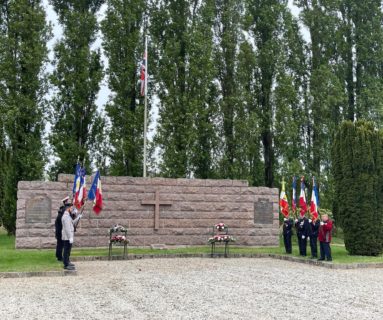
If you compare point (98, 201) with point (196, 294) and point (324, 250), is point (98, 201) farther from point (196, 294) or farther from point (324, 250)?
point (196, 294)

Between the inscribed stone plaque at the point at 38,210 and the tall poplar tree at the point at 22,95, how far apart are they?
5.97 metres

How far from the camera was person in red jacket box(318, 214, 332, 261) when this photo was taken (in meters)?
14.0

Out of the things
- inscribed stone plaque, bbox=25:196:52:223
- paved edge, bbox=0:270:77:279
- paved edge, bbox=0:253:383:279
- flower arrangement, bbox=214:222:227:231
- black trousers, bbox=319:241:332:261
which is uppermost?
inscribed stone plaque, bbox=25:196:52:223

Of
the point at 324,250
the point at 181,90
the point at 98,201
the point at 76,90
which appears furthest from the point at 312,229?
the point at 76,90

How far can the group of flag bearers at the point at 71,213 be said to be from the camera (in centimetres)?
1170

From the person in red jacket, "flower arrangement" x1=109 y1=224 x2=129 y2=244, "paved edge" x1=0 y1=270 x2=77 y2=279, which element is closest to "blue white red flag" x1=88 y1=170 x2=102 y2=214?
"flower arrangement" x1=109 y1=224 x2=129 y2=244

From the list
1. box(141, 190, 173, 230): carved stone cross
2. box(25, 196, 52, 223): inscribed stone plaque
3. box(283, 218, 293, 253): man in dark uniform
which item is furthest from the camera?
box(141, 190, 173, 230): carved stone cross

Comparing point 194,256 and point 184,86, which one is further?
point 184,86

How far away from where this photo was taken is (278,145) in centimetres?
2588

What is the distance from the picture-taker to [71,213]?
13.1m

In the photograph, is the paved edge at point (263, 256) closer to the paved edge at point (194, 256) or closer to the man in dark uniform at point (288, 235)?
the paved edge at point (194, 256)

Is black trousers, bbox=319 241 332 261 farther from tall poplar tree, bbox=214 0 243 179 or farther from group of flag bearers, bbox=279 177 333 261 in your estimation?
tall poplar tree, bbox=214 0 243 179

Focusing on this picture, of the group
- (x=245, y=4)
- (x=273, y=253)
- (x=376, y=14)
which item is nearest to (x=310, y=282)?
(x=273, y=253)

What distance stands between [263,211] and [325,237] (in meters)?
4.90
